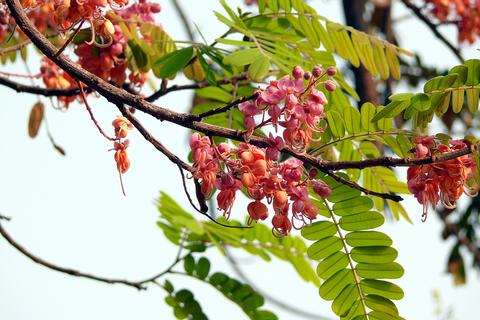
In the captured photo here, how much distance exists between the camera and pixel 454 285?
4.33m

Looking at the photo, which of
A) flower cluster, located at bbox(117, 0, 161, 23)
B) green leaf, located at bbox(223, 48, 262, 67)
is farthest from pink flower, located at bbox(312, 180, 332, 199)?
flower cluster, located at bbox(117, 0, 161, 23)

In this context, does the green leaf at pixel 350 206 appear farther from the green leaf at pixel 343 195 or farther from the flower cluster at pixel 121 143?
the flower cluster at pixel 121 143

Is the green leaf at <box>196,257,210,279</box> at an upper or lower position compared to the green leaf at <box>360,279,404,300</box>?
upper

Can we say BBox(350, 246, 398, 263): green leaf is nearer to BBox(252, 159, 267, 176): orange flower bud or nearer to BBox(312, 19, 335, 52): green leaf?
BBox(252, 159, 267, 176): orange flower bud

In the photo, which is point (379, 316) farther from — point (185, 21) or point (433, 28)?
point (185, 21)

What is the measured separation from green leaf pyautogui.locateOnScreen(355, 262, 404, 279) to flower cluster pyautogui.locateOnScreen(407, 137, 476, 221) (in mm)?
217

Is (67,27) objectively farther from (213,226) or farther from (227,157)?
(213,226)

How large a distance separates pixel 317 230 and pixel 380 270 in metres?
0.13

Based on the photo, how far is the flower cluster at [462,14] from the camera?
3.19 m

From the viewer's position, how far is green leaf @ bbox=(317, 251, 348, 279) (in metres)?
1.42

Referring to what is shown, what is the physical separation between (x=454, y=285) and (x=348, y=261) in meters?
3.10

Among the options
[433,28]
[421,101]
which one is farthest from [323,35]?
[433,28]

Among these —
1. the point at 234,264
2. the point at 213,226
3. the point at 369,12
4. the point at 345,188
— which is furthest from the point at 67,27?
the point at 369,12

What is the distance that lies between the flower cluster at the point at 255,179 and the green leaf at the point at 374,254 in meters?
0.24
